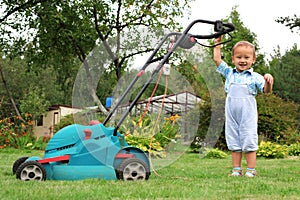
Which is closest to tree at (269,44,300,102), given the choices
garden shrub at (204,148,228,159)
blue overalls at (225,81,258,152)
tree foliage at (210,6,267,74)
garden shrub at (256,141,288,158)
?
tree foliage at (210,6,267,74)

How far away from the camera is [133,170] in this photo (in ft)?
12.8

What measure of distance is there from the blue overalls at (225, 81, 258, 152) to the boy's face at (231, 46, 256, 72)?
189mm

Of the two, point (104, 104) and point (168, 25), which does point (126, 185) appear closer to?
point (104, 104)

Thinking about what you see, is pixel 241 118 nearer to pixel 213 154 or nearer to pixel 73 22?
pixel 213 154

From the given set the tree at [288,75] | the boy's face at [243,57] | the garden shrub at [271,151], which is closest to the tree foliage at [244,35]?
the tree at [288,75]

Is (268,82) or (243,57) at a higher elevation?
(243,57)

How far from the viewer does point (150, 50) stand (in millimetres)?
4449

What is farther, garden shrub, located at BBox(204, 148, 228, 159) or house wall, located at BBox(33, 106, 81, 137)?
house wall, located at BBox(33, 106, 81, 137)

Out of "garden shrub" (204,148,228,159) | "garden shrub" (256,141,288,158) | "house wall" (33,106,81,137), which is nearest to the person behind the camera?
"garden shrub" (204,148,228,159)

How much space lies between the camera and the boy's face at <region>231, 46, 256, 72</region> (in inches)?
177

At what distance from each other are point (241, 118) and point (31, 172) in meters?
2.00

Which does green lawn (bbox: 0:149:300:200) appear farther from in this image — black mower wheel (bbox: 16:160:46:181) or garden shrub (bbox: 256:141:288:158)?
garden shrub (bbox: 256:141:288:158)

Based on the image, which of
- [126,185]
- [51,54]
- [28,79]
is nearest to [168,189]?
[126,185]

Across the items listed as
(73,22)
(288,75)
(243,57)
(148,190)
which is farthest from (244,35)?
(148,190)
